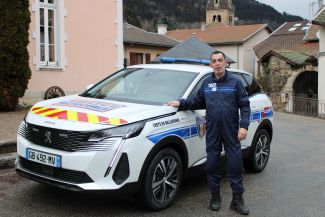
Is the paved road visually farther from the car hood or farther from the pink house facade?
the pink house facade

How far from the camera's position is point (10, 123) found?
10.4 meters

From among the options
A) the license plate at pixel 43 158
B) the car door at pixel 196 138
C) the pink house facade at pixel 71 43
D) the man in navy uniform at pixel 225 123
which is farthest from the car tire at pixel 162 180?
the pink house facade at pixel 71 43

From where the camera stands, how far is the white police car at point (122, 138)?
4.92m

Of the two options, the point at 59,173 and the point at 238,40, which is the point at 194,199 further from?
the point at 238,40

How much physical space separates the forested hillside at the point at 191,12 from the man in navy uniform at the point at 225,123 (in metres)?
86.8

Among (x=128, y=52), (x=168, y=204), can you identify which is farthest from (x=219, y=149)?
(x=128, y=52)

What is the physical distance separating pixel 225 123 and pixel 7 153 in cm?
404

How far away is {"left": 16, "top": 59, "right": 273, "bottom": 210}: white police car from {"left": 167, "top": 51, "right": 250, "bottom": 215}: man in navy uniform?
1.21ft

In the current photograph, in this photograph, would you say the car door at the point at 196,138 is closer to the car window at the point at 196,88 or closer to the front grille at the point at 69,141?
the car window at the point at 196,88

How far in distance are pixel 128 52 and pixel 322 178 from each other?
73.9ft

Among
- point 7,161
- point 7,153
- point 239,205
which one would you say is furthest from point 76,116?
point 7,153

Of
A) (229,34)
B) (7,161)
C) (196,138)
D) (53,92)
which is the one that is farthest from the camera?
(229,34)

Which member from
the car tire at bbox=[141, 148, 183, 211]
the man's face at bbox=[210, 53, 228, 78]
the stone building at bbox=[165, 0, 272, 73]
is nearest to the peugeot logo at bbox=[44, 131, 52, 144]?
the car tire at bbox=[141, 148, 183, 211]

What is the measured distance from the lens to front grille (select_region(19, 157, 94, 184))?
4.92 metres
